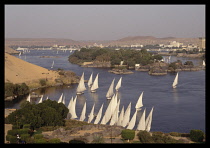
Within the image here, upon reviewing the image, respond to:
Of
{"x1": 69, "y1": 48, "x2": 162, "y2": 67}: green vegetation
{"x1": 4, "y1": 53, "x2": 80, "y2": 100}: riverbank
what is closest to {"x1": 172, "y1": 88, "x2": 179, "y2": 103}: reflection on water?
{"x1": 4, "y1": 53, "x2": 80, "y2": 100}: riverbank

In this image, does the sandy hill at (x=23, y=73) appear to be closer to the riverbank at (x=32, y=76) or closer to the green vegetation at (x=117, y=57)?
the riverbank at (x=32, y=76)

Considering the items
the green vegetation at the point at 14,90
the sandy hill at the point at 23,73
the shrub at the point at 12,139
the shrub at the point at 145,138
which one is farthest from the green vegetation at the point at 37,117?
the sandy hill at the point at 23,73

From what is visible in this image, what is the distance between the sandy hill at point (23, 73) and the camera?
2723 centimetres

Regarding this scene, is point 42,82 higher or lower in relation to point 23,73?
lower

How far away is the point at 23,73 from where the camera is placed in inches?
1176

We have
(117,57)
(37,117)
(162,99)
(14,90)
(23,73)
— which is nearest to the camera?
(37,117)

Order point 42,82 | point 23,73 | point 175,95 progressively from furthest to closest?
point 23,73
point 42,82
point 175,95

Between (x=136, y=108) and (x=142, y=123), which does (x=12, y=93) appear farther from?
(x=142, y=123)

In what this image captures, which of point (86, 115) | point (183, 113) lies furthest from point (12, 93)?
point (183, 113)

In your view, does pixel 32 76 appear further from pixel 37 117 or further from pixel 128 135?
pixel 128 135

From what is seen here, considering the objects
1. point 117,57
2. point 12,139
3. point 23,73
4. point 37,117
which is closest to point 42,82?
point 23,73

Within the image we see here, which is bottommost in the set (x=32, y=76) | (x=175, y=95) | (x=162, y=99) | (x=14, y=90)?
(x=162, y=99)

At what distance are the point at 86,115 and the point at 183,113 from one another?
499 cm

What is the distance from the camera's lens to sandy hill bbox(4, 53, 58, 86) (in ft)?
89.4
